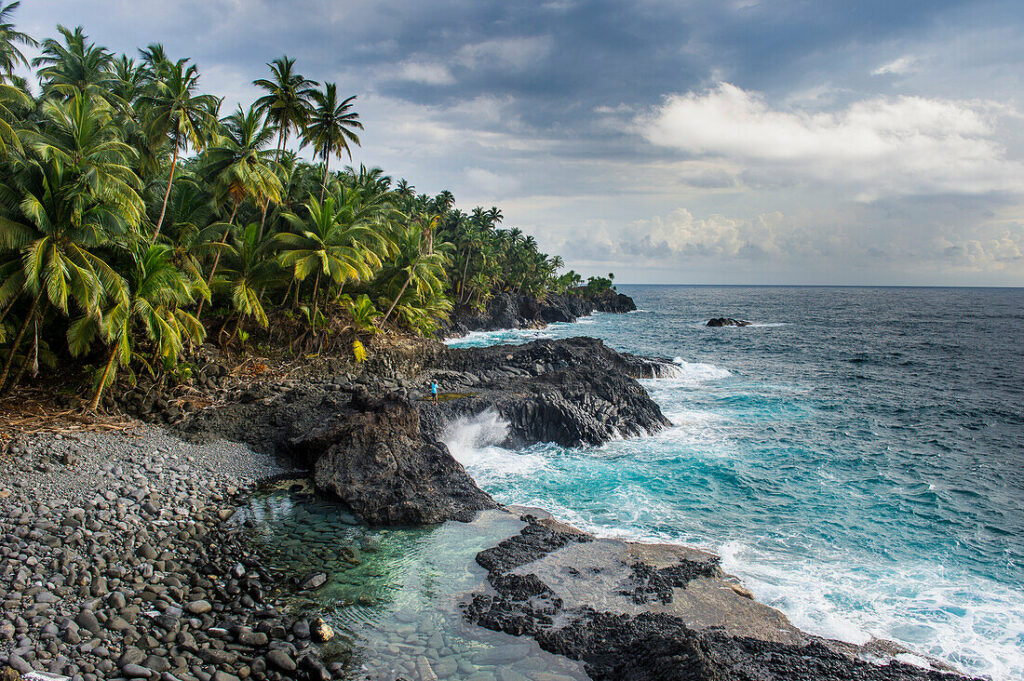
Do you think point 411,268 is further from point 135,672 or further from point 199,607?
point 135,672

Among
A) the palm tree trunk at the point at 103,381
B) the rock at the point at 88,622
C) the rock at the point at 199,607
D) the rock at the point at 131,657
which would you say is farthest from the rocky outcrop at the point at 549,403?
the rock at the point at 131,657

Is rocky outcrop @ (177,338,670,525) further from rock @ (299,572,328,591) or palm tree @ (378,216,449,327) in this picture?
palm tree @ (378,216,449,327)

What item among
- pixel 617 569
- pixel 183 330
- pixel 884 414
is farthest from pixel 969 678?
pixel 884 414

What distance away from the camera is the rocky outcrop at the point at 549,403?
24062mm

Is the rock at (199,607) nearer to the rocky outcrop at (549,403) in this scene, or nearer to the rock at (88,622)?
the rock at (88,622)

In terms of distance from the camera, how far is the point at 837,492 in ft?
66.1

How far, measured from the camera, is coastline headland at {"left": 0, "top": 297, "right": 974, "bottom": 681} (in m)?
8.96

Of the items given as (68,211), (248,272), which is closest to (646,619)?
(68,211)

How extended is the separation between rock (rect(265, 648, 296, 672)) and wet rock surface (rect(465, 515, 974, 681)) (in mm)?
3302

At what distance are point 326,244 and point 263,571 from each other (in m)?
18.1

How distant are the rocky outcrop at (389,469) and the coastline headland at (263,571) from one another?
0.18ft

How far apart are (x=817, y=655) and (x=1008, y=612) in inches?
262

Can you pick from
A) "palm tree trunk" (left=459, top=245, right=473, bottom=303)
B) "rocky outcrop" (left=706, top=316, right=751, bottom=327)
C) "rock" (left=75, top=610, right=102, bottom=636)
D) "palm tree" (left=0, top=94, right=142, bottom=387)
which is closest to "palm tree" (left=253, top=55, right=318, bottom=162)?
"palm tree" (left=0, top=94, right=142, bottom=387)

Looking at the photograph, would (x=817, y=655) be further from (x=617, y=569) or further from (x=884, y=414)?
(x=884, y=414)
